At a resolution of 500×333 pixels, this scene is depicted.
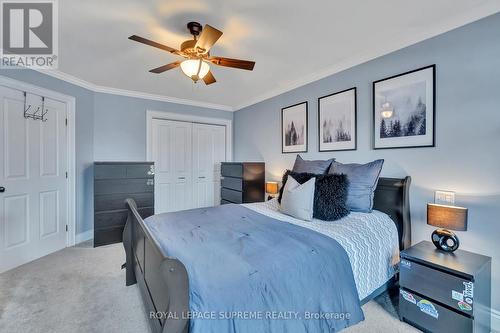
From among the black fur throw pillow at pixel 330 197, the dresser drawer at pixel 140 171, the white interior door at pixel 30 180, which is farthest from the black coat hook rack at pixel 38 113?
the black fur throw pillow at pixel 330 197

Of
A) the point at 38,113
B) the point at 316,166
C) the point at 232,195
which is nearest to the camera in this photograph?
the point at 316,166

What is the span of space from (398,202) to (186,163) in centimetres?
372

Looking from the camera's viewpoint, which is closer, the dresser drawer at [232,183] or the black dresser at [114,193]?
the black dresser at [114,193]

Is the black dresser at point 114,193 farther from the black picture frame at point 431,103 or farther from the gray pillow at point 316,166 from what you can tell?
the black picture frame at point 431,103

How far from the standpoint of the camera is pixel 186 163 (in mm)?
4746

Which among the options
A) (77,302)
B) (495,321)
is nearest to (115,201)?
(77,302)

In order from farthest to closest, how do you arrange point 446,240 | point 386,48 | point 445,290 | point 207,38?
point 386,48 < point 446,240 < point 207,38 < point 445,290

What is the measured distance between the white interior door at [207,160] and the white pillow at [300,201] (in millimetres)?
2871

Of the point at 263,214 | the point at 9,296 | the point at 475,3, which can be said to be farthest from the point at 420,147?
the point at 9,296

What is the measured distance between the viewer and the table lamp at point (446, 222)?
1.76 metres

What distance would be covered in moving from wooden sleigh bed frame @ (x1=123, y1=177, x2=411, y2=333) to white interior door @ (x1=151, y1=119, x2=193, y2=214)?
6.98 ft

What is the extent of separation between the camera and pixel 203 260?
1338 mm

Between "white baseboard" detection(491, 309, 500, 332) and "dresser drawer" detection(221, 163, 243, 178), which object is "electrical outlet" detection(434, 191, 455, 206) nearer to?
"white baseboard" detection(491, 309, 500, 332)

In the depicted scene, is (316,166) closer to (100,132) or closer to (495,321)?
(495,321)
